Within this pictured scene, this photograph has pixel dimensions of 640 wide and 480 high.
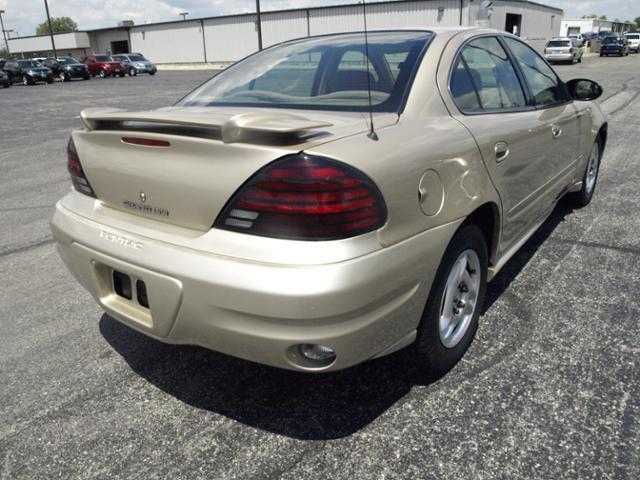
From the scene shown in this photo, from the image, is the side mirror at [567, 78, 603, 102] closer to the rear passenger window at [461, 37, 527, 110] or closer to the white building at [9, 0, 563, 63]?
the rear passenger window at [461, 37, 527, 110]

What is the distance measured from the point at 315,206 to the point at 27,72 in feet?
129

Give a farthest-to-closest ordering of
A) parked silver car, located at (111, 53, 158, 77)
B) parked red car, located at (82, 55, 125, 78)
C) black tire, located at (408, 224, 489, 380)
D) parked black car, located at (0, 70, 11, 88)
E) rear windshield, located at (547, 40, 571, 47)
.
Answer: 1. parked silver car, located at (111, 53, 158, 77)
2. parked red car, located at (82, 55, 125, 78)
3. rear windshield, located at (547, 40, 571, 47)
4. parked black car, located at (0, 70, 11, 88)
5. black tire, located at (408, 224, 489, 380)

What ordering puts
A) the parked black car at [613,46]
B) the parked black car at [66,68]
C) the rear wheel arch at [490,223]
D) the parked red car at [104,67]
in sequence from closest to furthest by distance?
the rear wheel arch at [490,223], the parked black car at [66,68], the parked red car at [104,67], the parked black car at [613,46]

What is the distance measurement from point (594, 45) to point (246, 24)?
34.8m

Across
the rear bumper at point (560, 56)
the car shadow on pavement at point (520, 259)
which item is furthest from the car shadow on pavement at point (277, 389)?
the rear bumper at point (560, 56)

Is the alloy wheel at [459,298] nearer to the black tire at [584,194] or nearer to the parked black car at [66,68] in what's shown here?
the black tire at [584,194]

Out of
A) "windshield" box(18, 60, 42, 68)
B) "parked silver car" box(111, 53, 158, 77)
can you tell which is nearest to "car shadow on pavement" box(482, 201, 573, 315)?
"windshield" box(18, 60, 42, 68)

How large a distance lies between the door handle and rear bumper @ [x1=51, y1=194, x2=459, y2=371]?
64cm

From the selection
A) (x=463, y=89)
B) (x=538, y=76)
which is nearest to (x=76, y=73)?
(x=538, y=76)

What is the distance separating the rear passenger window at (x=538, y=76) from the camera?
3545mm

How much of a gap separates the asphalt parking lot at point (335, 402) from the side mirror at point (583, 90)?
147cm

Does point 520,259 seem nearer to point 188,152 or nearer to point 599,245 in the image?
point 599,245

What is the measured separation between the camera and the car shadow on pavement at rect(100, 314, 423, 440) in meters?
2.35

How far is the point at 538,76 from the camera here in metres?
3.74
